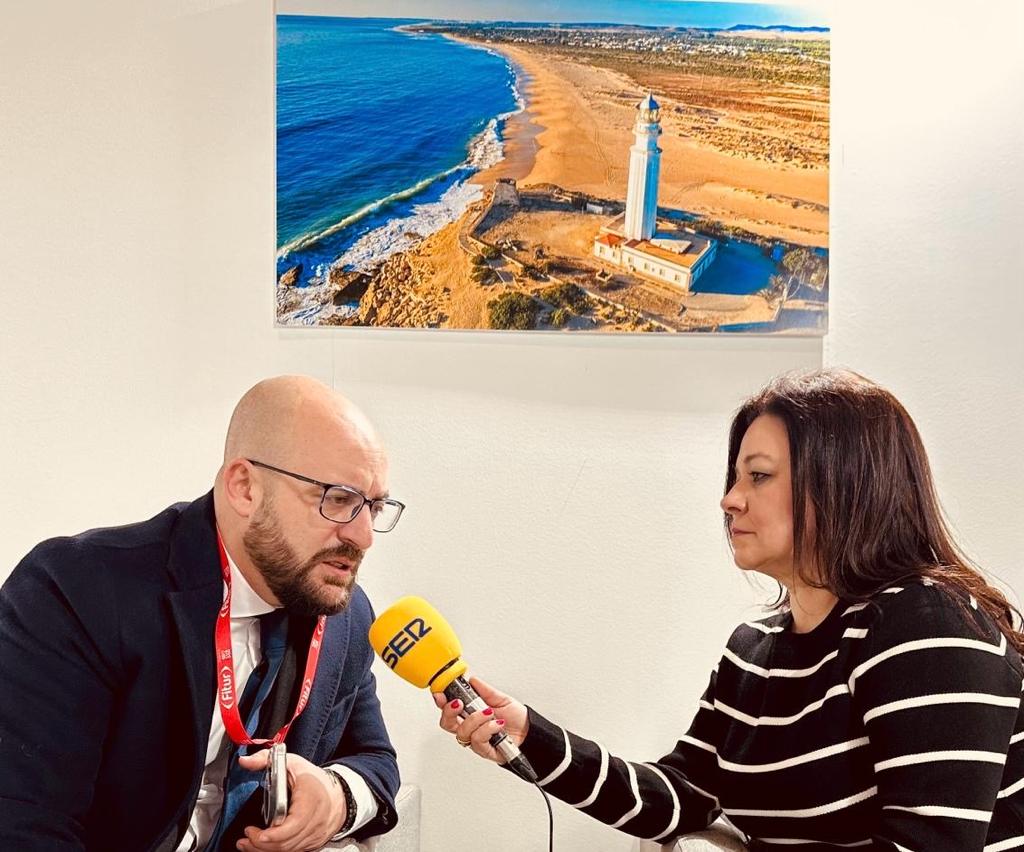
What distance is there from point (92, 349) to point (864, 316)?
191 cm

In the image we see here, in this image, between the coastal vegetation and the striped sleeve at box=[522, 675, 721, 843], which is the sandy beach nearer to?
the coastal vegetation

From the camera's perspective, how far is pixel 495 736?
71.6 inches

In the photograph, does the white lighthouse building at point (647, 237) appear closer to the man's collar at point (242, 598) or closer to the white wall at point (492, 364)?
the white wall at point (492, 364)

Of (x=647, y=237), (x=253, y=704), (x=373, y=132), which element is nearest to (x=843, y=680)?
(x=253, y=704)

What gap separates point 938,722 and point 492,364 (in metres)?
1.44

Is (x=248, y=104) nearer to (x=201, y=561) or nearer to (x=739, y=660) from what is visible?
(x=201, y=561)

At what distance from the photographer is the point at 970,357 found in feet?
9.38

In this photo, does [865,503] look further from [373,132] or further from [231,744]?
[373,132]

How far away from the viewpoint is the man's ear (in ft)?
6.28

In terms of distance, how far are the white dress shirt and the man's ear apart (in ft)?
0.34

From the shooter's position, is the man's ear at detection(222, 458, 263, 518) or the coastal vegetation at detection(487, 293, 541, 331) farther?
the coastal vegetation at detection(487, 293, 541, 331)

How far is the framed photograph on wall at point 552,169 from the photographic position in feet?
9.08

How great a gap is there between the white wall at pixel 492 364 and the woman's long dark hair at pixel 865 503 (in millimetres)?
896

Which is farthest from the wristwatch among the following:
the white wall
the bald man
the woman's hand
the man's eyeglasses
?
the white wall
